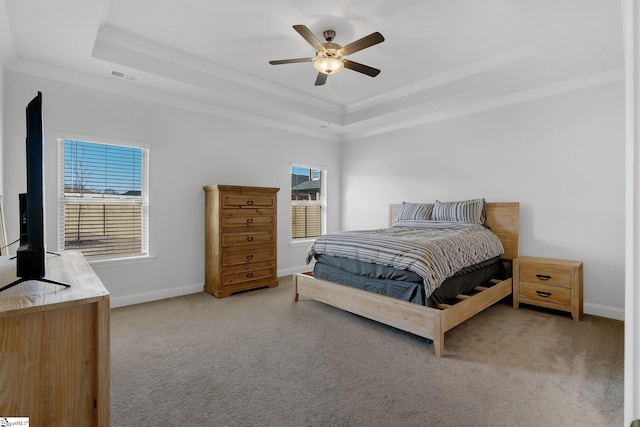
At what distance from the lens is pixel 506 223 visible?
3885 millimetres

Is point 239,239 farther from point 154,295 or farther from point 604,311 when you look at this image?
point 604,311

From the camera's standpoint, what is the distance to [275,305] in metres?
3.63

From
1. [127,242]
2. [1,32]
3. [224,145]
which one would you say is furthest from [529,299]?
[1,32]

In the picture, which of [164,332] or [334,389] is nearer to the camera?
[334,389]

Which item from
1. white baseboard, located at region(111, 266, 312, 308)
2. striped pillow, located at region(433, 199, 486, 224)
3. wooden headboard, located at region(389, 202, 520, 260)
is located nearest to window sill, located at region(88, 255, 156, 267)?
white baseboard, located at region(111, 266, 312, 308)

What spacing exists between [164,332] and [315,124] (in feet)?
11.6

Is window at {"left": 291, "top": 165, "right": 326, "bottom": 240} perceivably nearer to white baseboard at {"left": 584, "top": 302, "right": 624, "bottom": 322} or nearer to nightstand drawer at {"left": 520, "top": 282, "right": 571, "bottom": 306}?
nightstand drawer at {"left": 520, "top": 282, "right": 571, "bottom": 306}

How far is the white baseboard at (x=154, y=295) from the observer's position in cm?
357

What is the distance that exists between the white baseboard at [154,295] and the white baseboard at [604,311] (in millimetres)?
4440

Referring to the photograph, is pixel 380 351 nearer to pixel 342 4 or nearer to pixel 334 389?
pixel 334 389

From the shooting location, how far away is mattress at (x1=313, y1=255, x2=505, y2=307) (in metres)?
2.63

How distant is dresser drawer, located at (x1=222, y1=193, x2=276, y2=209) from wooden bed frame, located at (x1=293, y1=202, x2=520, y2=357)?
3.86ft

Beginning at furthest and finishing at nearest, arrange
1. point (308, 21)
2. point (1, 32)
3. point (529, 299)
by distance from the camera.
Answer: point (529, 299) < point (308, 21) < point (1, 32)

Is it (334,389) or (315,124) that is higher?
(315,124)
